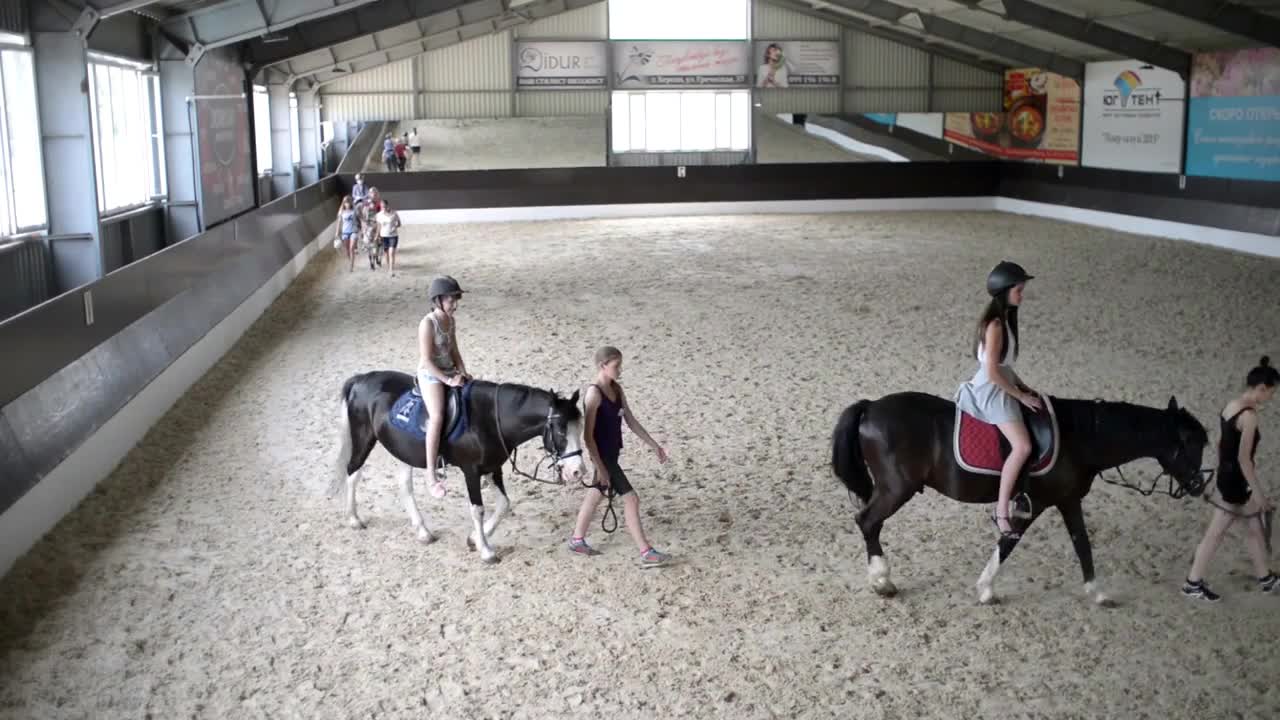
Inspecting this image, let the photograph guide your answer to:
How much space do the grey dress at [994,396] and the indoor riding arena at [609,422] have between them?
5cm

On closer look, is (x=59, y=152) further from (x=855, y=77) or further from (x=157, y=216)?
(x=855, y=77)

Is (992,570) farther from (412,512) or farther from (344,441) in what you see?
(344,441)

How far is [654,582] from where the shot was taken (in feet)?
25.2

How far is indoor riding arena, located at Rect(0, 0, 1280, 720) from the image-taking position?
A: 6.52 meters

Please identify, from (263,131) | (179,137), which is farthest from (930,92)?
(179,137)

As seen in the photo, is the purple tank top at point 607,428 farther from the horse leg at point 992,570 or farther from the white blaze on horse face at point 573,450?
the horse leg at point 992,570

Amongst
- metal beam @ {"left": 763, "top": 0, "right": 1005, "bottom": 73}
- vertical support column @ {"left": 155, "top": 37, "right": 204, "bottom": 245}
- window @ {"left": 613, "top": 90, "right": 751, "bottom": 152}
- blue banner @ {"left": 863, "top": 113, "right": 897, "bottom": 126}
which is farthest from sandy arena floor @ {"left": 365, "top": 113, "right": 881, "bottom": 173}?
vertical support column @ {"left": 155, "top": 37, "right": 204, "bottom": 245}

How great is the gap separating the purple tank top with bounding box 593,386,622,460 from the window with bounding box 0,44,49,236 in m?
8.97

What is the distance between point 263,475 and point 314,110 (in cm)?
2925

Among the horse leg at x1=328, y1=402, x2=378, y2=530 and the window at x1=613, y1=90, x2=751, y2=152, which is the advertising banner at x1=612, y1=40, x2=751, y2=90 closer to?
the window at x1=613, y1=90, x2=751, y2=152

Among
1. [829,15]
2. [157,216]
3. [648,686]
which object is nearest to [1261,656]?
[648,686]

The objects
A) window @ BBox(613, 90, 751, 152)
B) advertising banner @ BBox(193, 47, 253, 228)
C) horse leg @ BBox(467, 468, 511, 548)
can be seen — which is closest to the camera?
horse leg @ BBox(467, 468, 511, 548)

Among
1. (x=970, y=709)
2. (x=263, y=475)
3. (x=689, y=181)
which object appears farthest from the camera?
(x=689, y=181)

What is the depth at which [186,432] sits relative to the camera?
1141 cm
